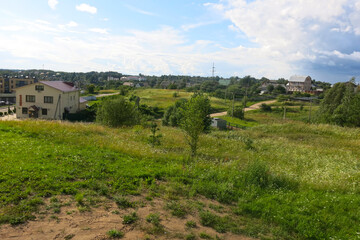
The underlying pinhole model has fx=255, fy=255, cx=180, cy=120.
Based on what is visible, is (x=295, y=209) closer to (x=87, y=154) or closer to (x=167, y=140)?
(x=87, y=154)

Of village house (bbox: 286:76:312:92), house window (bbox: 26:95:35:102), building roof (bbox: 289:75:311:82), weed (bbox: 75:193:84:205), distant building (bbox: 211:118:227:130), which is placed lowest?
distant building (bbox: 211:118:227:130)

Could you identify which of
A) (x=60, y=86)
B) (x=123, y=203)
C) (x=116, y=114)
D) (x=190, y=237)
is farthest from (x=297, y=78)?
(x=190, y=237)

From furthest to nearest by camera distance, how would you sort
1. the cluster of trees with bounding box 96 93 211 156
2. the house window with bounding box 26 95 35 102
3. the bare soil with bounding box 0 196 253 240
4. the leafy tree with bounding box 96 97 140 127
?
the house window with bounding box 26 95 35 102, the leafy tree with bounding box 96 97 140 127, the cluster of trees with bounding box 96 93 211 156, the bare soil with bounding box 0 196 253 240

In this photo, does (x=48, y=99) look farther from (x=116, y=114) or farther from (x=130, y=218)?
(x=130, y=218)

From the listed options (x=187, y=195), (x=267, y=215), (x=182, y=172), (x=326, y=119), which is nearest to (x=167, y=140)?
(x=182, y=172)

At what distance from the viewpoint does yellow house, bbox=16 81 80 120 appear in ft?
141

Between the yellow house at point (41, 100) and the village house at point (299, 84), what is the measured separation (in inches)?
4130

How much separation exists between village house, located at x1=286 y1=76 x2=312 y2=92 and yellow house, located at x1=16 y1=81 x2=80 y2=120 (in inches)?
4130

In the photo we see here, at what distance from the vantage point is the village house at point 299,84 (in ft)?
394

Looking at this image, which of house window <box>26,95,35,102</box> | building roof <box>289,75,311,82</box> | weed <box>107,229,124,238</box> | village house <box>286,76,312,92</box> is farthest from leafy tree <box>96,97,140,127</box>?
building roof <box>289,75,311,82</box>

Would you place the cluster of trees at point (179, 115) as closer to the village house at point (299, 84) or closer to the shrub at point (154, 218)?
the shrub at point (154, 218)

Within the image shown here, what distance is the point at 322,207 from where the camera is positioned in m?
8.31

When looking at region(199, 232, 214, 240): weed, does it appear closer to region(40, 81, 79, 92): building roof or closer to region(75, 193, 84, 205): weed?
region(75, 193, 84, 205): weed

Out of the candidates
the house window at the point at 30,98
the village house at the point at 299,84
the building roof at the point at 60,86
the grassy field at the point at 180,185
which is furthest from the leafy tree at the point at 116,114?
the village house at the point at 299,84
